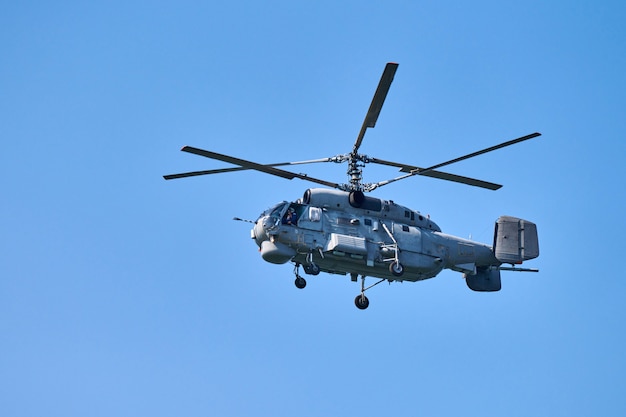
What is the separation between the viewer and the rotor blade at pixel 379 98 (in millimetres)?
24547

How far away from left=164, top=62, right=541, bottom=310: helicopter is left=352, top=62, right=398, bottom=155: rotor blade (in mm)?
30

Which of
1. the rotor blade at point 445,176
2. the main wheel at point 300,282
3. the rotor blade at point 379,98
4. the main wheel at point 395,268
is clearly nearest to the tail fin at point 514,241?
the rotor blade at point 445,176

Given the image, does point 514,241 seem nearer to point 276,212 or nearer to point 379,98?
point 379,98

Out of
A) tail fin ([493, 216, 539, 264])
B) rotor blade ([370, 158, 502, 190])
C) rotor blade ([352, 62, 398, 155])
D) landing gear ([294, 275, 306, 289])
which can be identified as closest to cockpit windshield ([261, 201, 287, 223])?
landing gear ([294, 275, 306, 289])

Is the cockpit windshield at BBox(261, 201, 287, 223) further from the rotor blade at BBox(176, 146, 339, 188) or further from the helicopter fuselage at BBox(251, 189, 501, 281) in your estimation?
the rotor blade at BBox(176, 146, 339, 188)

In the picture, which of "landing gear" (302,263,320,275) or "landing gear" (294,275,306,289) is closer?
"landing gear" (302,263,320,275)

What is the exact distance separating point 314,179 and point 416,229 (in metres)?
3.70

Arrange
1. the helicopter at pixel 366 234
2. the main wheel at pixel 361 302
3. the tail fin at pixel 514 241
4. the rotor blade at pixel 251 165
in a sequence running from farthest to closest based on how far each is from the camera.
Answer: the tail fin at pixel 514 241 → the main wheel at pixel 361 302 → the helicopter at pixel 366 234 → the rotor blade at pixel 251 165

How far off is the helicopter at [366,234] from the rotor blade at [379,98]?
0.10 feet

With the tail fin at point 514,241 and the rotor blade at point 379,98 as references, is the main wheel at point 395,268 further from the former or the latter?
the tail fin at point 514,241

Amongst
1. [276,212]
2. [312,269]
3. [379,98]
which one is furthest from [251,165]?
[379,98]

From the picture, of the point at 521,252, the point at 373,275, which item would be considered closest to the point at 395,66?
the point at 373,275

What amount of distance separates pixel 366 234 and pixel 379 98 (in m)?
4.61

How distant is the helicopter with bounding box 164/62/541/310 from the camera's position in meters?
27.0
